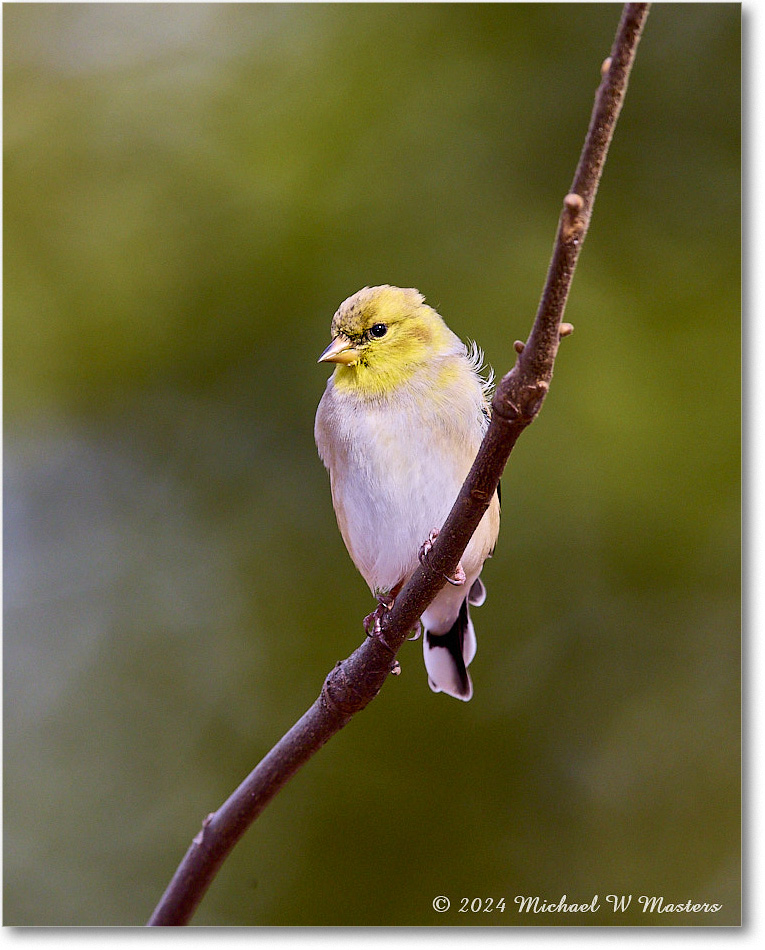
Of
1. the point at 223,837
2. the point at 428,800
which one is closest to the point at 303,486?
the point at 428,800

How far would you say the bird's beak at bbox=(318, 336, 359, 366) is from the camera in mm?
1619

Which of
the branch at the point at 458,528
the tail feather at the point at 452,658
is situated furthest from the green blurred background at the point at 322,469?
the branch at the point at 458,528

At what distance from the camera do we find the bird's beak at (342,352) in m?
1.62

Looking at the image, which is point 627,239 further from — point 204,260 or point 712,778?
point 712,778

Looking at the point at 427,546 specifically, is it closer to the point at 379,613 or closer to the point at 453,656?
the point at 379,613

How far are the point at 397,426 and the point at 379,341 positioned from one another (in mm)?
153

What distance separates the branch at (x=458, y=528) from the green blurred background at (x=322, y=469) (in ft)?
1.44

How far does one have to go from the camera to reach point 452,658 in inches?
74.5

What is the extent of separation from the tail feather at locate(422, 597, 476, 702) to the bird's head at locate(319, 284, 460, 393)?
501 mm

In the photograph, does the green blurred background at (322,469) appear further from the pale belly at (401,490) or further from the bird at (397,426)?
the pale belly at (401,490)

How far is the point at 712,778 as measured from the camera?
185cm

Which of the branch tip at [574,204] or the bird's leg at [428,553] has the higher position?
the branch tip at [574,204]

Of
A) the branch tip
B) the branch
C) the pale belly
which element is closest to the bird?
the pale belly

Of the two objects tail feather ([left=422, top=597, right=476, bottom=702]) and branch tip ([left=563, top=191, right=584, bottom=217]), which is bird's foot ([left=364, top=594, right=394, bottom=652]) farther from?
branch tip ([left=563, top=191, right=584, bottom=217])
